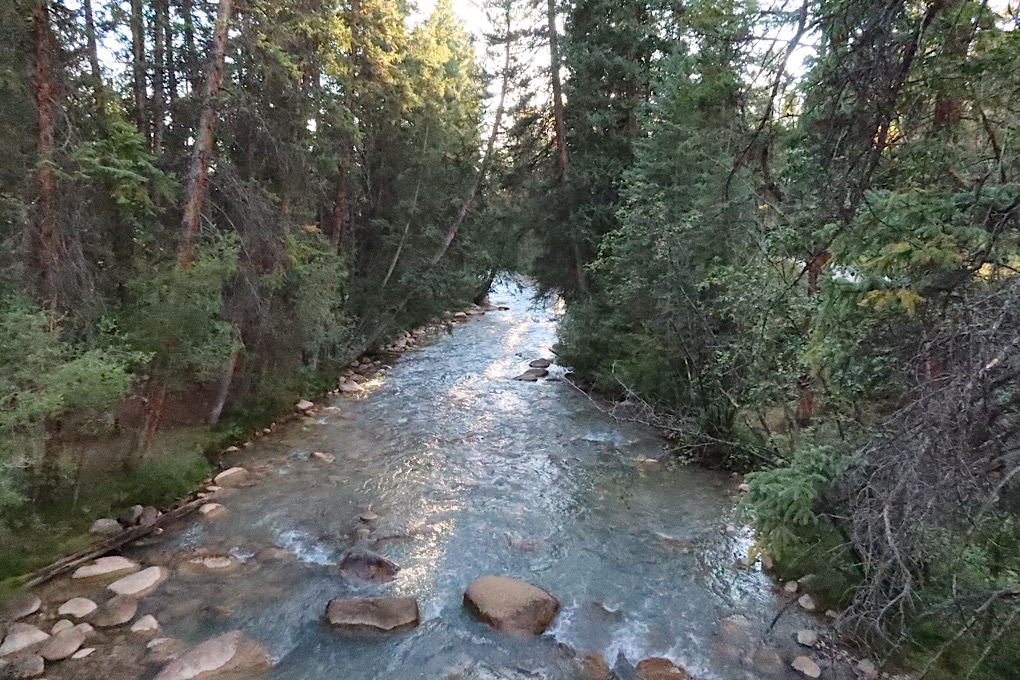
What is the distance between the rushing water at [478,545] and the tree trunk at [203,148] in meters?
3.74

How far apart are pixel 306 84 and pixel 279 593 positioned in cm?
983

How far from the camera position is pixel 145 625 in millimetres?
5586

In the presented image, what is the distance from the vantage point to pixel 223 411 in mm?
11102

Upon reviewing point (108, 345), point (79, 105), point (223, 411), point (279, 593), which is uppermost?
point (79, 105)

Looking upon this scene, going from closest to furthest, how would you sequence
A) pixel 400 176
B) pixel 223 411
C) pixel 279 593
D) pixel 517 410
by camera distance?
pixel 279 593, pixel 223 411, pixel 517 410, pixel 400 176

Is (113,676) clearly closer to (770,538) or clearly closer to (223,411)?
(770,538)

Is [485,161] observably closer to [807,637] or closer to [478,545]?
[478,545]

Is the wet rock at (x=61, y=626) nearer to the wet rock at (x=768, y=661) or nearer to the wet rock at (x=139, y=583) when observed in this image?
the wet rock at (x=139, y=583)

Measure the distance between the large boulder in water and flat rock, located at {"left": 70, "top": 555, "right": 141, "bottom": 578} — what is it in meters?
3.75

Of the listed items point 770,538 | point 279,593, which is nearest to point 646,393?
point 770,538

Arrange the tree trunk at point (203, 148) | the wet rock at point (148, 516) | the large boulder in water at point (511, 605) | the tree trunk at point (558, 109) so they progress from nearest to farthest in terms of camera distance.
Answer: the large boulder in water at point (511, 605), the wet rock at point (148, 516), the tree trunk at point (203, 148), the tree trunk at point (558, 109)

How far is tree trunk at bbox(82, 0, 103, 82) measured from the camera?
789cm

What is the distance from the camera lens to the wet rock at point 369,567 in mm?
6617

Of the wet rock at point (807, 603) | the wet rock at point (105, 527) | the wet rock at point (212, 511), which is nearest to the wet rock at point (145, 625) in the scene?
the wet rock at point (105, 527)
